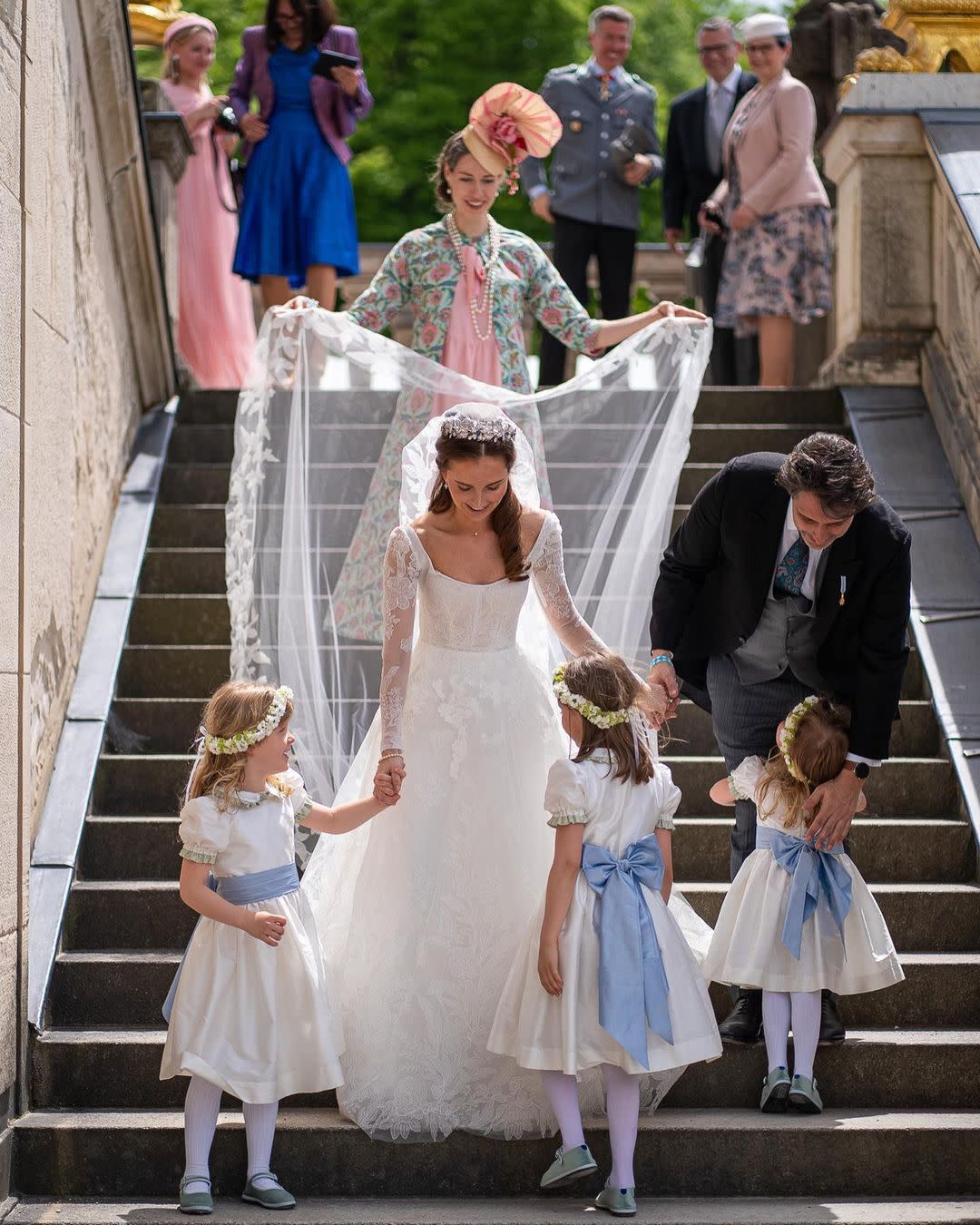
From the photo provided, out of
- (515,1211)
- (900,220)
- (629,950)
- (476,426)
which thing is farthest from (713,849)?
(900,220)

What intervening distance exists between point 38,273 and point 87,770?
1.62m

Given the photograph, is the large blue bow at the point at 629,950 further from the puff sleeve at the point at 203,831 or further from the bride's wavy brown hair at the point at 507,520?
the puff sleeve at the point at 203,831

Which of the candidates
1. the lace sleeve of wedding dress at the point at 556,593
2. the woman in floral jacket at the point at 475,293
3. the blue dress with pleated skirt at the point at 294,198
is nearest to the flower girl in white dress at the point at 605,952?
the lace sleeve of wedding dress at the point at 556,593

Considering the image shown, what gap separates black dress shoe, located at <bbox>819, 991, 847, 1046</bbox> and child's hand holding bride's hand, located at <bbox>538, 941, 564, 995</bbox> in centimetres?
87

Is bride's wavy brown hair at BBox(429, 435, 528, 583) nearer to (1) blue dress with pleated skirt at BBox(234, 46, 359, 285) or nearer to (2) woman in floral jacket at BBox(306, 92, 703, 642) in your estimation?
(2) woman in floral jacket at BBox(306, 92, 703, 642)

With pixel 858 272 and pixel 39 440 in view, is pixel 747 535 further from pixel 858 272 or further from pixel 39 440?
pixel 858 272

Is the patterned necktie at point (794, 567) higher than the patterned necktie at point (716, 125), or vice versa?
the patterned necktie at point (716, 125)

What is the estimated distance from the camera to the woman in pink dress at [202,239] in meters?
9.52

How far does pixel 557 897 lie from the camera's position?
13.5ft

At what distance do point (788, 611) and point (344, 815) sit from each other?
131cm

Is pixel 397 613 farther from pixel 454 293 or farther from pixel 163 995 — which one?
pixel 454 293

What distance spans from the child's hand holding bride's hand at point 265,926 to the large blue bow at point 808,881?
1.30 metres

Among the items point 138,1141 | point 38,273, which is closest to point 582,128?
point 38,273

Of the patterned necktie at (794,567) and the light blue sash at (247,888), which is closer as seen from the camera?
the light blue sash at (247,888)
